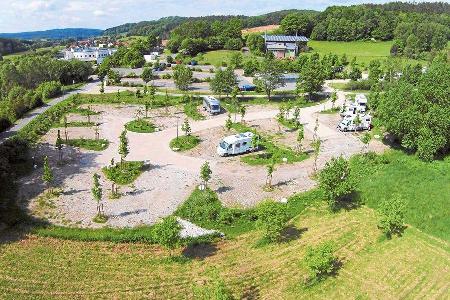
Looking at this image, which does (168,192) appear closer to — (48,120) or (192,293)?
(192,293)

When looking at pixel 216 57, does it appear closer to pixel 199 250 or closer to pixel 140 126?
Answer: pixel 140 126

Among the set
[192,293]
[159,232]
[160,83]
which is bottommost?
[192,293]

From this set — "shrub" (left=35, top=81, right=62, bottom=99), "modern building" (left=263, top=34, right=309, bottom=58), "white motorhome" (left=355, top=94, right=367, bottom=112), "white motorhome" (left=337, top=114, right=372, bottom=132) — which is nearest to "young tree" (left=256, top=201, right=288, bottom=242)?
"white motorhome" (left=337, top=114, right=372, bottom=132)

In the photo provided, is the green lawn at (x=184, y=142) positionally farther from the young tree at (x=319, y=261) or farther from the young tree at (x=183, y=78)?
the young tree at (x=183, y=78)

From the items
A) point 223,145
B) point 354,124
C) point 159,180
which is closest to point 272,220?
point 159,180

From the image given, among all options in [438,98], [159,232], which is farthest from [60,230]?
[438,98]

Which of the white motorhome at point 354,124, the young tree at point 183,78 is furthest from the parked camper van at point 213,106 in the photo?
the white motorhome at point 354,124
